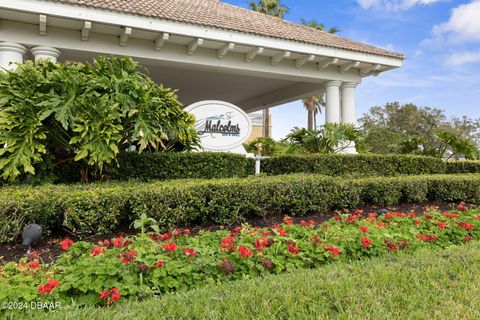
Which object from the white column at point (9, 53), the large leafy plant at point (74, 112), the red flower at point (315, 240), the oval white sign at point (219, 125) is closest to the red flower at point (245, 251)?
the red flower at point (315, 240)

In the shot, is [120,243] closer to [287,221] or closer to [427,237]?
[287,221]

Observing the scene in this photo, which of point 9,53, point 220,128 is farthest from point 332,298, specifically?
point 9,53

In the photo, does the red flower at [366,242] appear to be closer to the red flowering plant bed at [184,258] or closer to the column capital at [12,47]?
the red flowering plant bed at [184,258]

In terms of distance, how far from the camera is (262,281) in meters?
2.55

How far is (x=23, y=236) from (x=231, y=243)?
2043 millimetres

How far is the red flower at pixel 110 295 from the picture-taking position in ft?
7.13

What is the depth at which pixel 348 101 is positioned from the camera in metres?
9.99

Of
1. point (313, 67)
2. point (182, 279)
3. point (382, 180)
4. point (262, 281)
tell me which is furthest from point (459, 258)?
point (313, 67)

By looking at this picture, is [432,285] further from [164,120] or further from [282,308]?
[164,120]

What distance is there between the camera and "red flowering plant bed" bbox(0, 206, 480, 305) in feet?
7.50

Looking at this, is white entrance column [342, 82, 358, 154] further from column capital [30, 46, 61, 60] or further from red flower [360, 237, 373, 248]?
column capital [30, 46, 61, 60]

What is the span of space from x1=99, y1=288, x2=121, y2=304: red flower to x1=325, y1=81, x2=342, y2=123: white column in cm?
829

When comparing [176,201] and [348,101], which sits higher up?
[348,101]

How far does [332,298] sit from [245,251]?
78cm
